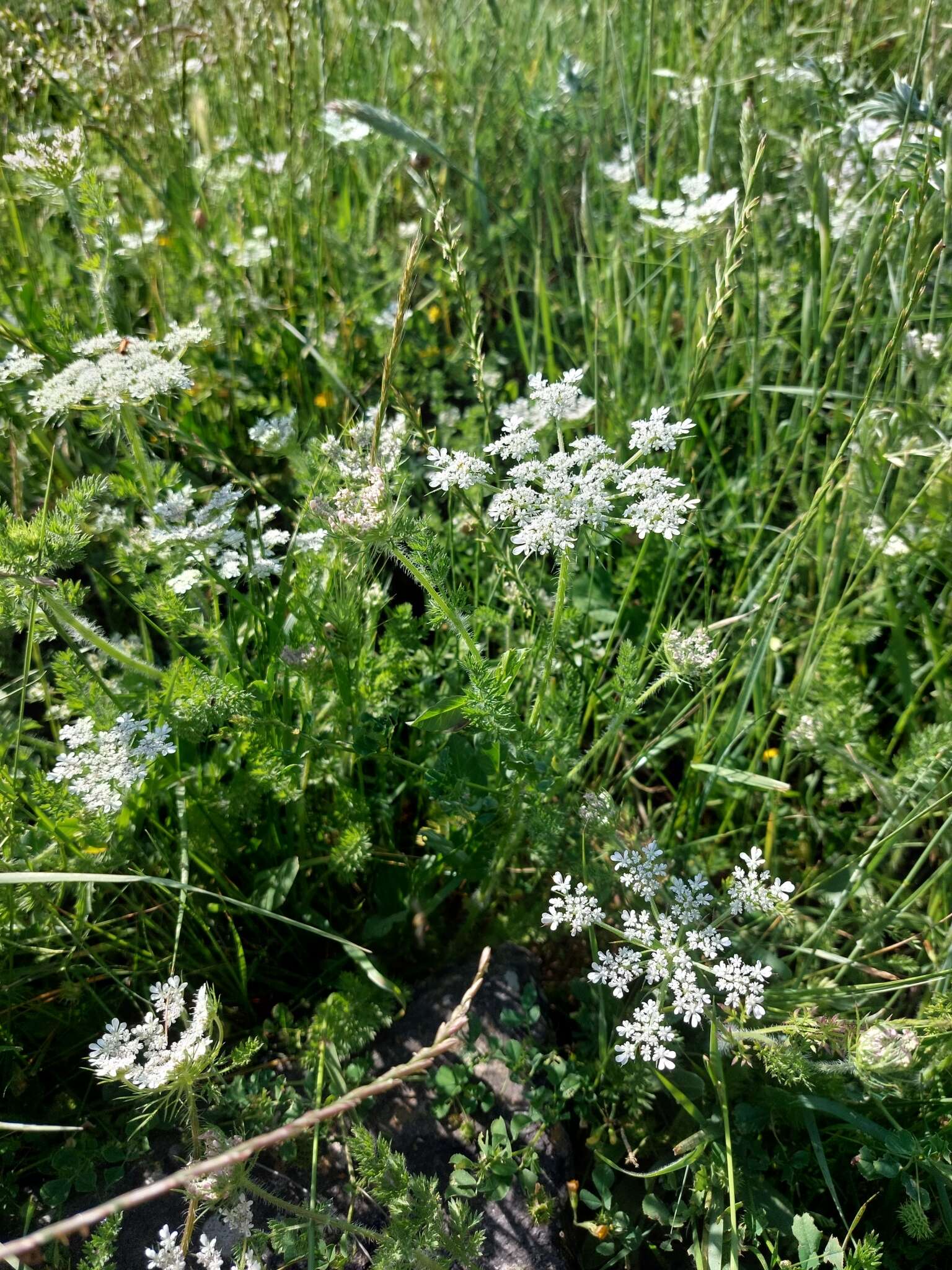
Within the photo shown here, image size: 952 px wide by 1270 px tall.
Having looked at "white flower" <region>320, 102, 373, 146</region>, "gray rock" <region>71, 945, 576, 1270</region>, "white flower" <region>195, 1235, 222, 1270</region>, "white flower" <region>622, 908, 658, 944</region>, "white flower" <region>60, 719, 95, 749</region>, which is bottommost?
"gray rock" <region>71, 945, 576, 1270</region>

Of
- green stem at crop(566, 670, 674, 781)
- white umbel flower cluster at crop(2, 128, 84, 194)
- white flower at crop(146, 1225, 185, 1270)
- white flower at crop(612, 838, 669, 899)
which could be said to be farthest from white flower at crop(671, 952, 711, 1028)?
white umbel flower cluster at crop(2, 128, 84, 194)

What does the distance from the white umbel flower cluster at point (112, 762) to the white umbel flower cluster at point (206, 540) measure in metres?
0.28

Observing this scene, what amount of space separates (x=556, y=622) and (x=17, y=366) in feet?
3.76

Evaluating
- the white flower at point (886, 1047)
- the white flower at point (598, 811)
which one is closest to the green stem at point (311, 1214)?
the white flower at point (598, 811)

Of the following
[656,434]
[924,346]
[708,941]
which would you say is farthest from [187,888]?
[924,346]

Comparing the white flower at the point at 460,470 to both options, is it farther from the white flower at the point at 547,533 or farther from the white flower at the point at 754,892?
the white flower at the point at 754,892

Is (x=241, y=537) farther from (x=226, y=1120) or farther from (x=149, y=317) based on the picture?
(x=149, y=317)

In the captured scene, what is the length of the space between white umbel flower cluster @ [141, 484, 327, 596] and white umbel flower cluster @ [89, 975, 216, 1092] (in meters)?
0.70

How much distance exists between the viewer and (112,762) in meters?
1.44

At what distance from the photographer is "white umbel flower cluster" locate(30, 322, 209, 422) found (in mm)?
1612

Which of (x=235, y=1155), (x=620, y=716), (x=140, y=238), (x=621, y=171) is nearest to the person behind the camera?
(x=235, y=1155)

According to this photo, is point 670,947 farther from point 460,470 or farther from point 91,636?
point 91,636

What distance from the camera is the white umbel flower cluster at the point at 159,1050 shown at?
1177mm

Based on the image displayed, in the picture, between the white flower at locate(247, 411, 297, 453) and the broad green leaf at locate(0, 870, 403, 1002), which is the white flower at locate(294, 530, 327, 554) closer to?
the white flower at locate(247, 411, 297, 453)
